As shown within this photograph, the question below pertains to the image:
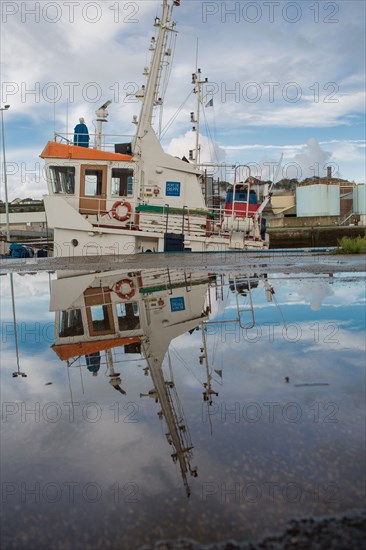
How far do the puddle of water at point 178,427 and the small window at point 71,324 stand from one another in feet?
0.11

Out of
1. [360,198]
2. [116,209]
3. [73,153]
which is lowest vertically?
[116,209]

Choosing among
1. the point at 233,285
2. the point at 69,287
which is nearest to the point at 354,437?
the point at 233,285

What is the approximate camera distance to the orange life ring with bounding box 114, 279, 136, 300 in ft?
22.1

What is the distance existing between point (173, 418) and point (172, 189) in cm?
1707

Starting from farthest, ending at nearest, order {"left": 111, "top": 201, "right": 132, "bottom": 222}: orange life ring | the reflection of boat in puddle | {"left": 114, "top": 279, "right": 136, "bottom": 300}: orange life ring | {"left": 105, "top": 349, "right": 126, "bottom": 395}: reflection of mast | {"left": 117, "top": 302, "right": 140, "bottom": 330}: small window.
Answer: {"left": 111, "top": 201, "right": 132, "bottom": 222}: orange life ring < {"left": 114, "top": 279, "right": 136, "bottom": 300}: orange life ring < {"left": 117, "top": 302, "right": 140, "bottom": 330}: small window < {"left": 105, "top": 349, "right": 126, "bottom": 395}: reflection of mast < the reflection of boat in puddle

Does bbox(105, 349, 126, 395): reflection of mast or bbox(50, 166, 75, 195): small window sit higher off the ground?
bbox(50, 166, 75, 195): small window

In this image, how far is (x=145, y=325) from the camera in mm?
4652

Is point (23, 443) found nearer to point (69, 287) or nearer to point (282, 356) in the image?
point (282, 356)

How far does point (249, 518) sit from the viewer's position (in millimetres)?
1463

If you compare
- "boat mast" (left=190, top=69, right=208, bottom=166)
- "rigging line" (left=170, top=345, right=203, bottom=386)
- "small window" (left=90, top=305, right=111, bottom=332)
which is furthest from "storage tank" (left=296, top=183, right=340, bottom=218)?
"rigging line" (left=170, top=345, right=203, bottom=386)

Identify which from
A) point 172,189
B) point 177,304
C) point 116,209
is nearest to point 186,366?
point 177,304

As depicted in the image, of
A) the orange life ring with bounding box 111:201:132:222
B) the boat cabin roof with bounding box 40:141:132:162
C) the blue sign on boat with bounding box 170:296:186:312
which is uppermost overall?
the boat cabin roof with bounding box 40:141:132:162

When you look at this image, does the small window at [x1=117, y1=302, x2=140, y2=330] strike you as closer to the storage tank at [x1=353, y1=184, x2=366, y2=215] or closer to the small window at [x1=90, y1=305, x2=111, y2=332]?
the small window at [x1=90, y1=305, x2=111, y2=332]

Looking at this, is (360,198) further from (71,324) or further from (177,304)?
(71,324)
